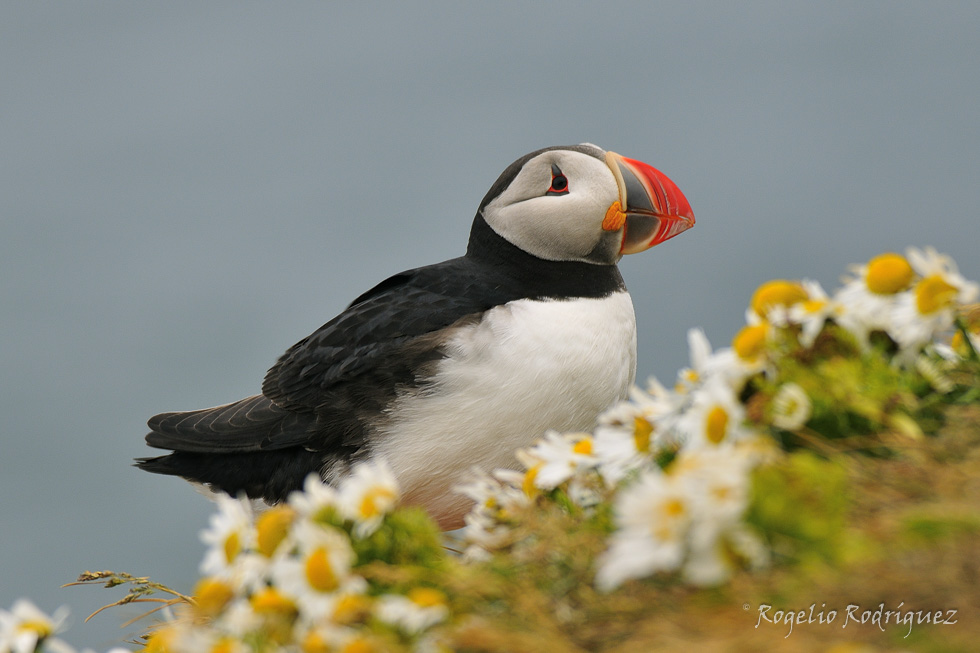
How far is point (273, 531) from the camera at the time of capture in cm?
112

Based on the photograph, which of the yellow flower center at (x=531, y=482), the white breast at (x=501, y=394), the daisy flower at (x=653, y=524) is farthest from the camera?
the white breast at (x=501, y=394)

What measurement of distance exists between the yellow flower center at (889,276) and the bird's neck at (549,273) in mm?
1333

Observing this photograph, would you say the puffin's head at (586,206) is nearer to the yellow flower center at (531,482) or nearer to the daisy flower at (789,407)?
the yellow flower center at (531,482)

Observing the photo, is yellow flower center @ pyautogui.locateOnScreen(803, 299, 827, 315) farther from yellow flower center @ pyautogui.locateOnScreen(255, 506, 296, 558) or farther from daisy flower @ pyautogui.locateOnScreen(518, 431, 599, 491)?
yellow flower center @ pyautogui.locateOnScreen(255, 506, 296, 558)

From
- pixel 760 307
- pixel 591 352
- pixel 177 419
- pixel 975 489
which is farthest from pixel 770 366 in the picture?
pixel 177 419

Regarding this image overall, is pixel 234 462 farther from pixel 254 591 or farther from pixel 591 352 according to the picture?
pixel 254 591

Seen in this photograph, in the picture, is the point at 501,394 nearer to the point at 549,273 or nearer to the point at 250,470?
the point at 549,273

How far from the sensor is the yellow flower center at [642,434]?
1.25 meters

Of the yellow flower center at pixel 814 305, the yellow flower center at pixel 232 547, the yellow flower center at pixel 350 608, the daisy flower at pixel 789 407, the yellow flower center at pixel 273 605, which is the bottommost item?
the yellow flower center at pixel 350 608

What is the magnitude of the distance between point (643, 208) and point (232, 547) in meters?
1.66

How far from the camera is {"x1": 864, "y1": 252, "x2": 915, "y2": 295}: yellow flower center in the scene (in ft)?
4.06

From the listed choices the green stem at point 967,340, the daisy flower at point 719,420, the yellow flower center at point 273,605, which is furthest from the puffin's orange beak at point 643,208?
the yellow flower center at point 273,605

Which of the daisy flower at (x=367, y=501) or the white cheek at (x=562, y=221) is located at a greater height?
the white cheek at (x=562, y=221)

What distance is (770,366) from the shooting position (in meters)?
1.20
